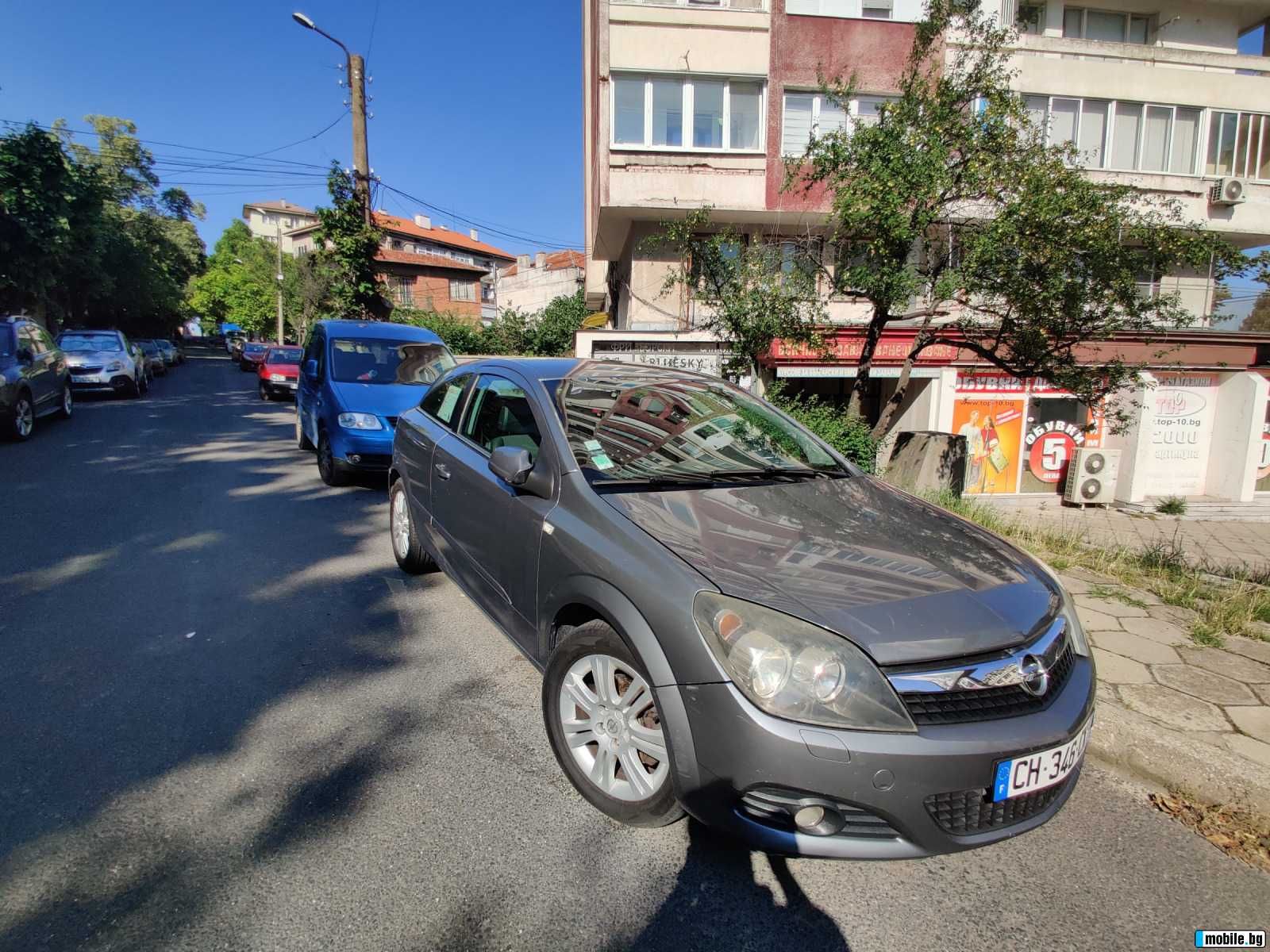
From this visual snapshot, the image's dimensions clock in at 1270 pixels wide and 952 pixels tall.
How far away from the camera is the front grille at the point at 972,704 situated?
6.60 ft

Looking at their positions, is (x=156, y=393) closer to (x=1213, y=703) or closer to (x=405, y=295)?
(x=1213, y=703)

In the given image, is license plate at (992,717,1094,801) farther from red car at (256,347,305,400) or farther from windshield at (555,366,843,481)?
red car at (256,347,305,400)

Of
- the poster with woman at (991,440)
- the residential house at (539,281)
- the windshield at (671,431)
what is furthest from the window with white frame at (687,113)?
the residential house at (539,281)

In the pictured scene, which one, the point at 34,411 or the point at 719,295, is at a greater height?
the point at 719,295

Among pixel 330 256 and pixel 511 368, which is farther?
pixel 330 256

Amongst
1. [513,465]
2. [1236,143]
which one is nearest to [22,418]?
[513,465]

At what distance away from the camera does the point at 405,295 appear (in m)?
49.2

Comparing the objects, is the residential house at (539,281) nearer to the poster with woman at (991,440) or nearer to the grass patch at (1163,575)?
the poster with woman at (991,440)

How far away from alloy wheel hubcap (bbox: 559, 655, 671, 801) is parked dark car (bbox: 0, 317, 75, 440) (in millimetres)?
11159

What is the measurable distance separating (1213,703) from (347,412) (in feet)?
24.7

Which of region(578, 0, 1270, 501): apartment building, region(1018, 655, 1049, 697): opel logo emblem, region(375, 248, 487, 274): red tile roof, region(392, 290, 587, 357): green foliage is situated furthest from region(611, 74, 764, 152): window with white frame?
region(375, 248, 487, 274): red tile roof

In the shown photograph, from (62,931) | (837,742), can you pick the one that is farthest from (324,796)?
(837,742)

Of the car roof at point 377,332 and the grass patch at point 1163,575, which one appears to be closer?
the grass patch at point 1163,575

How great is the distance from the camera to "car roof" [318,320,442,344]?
8875 mm
